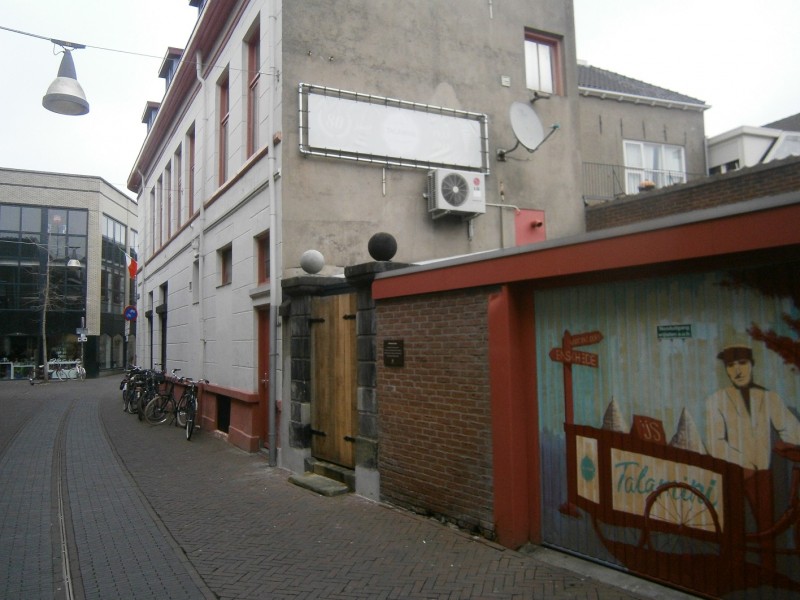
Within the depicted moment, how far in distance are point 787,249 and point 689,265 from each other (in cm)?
60

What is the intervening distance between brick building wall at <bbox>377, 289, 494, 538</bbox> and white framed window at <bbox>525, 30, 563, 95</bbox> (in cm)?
746

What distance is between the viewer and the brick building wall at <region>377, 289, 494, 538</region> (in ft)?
18.4

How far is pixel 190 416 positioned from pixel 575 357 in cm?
952

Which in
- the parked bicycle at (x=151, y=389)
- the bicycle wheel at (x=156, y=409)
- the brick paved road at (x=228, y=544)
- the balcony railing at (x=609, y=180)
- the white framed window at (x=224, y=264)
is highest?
the balcony railing at (x=609, y=180)

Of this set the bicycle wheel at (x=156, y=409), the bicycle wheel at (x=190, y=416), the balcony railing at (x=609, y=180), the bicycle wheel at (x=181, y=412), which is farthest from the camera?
the balcony railing at (x=609, y=180)

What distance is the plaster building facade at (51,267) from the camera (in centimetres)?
3738

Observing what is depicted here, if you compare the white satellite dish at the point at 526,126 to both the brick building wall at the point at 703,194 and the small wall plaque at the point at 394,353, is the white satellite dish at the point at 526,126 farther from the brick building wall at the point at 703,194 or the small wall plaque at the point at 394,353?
the small wall plaque at the point at 394,353

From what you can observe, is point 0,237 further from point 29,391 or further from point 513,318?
point 513,318

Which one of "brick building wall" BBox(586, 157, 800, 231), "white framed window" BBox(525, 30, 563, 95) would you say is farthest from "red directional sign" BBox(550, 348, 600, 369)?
→ "white framed window" BBox(525, 30, 563, 95)

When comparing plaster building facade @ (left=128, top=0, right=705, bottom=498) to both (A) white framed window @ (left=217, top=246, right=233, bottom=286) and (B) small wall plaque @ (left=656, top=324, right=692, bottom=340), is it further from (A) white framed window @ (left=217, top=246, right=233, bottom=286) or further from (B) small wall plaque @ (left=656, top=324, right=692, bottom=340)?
(B) small wall plaque @ (left=656, top=324, right=692, bottom=340)

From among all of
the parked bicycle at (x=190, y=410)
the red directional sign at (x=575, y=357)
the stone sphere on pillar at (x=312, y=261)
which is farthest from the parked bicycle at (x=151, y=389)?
the red directional sign at (x=575, y=357)

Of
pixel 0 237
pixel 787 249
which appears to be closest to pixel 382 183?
pixel 787 249

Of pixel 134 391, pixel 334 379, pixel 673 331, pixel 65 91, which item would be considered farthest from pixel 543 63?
pixel 134 391

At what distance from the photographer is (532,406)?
17.4 feet
